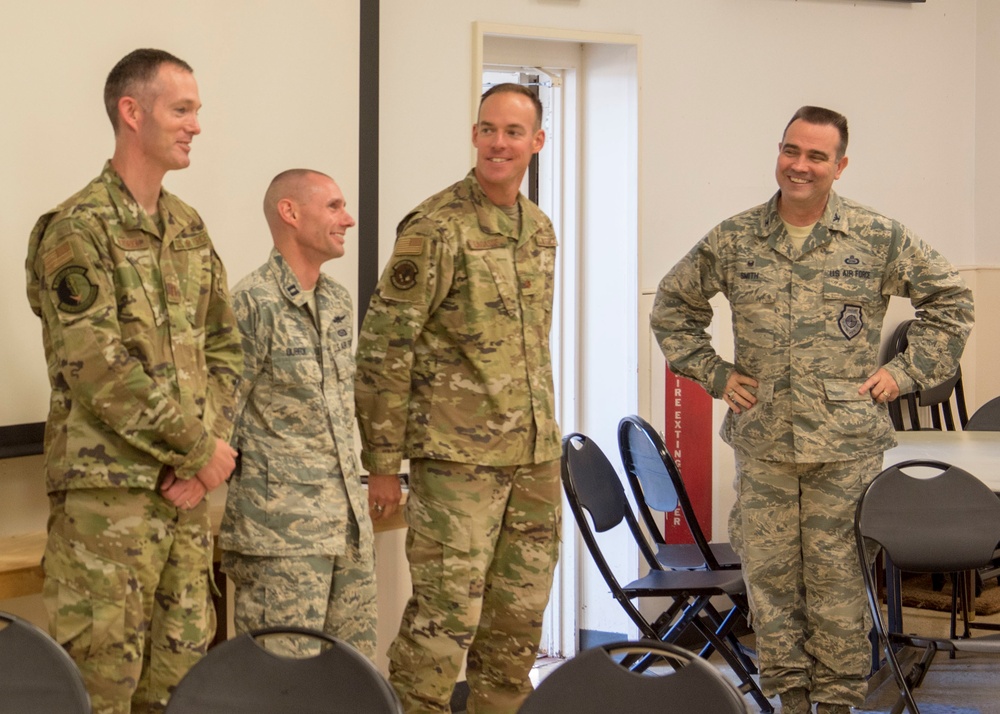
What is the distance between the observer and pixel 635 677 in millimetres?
1718

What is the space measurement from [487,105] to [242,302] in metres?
0.81

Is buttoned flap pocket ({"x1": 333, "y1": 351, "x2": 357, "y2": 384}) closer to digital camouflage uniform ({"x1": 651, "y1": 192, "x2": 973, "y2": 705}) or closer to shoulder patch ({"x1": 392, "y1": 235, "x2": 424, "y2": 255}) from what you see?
shoulder patch ({"x1": 392, "y1": 235, "x2": 424, "y2": 255})

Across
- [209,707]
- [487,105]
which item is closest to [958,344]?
[487,105]

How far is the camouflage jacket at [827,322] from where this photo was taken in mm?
3318

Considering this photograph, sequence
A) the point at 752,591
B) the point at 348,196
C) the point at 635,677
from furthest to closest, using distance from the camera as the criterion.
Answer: the point at 348,196 < the point at 752,591 < the point at 635,677

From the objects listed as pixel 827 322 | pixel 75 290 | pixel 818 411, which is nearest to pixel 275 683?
pixel 75 290

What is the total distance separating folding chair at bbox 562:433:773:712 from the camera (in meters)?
3.79

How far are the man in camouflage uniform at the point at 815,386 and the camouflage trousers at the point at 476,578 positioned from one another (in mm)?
765

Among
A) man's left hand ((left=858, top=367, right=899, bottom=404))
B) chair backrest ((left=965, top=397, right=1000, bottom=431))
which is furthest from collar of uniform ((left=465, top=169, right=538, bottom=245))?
chair backrest ((left=965, top=397, right=1000, bottom=431))

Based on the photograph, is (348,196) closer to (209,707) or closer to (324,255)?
(324,255)

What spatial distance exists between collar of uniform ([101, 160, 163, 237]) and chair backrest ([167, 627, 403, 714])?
1045 mm

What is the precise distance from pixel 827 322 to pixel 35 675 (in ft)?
7.91

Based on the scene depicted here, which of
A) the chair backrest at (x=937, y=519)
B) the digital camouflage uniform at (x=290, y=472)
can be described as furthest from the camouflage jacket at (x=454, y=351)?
the chair backrest at (x=937, y=519)

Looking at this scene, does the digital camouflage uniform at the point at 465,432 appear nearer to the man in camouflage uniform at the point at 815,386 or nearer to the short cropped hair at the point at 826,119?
the man in camouflage uniform at the point at 815,386
